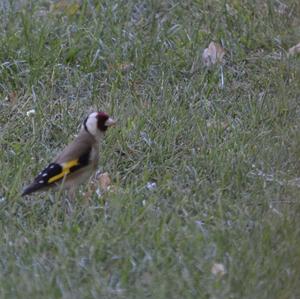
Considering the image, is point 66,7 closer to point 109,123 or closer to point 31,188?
point 109,123

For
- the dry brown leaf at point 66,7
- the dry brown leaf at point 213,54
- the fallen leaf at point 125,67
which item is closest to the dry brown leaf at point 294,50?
the dry brown leaf at point 213,54

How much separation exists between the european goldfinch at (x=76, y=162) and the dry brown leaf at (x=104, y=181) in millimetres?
162

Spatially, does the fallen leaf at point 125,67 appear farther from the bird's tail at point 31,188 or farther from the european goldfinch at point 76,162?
the bird's tail at point 31,188

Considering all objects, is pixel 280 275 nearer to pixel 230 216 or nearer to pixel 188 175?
pixel 230 216

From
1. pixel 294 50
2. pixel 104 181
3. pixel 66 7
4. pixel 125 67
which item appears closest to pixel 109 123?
pixel 104 181

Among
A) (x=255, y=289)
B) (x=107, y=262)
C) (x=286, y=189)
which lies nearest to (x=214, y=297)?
(x=255, y=289)

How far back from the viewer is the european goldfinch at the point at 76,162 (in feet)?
21.9

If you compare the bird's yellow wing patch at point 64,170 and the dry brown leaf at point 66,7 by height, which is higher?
the bird's yellow wing patch at point 64,170

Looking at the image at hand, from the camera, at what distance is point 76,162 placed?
6809mm

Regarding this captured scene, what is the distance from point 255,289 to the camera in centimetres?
547

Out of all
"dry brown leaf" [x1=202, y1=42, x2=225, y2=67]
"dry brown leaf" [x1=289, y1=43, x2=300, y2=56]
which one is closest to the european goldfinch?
"dry brown leaf" [x1=202, y1=42, x2=225, y2=67]

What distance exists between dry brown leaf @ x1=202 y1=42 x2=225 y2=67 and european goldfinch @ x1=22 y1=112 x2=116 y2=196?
1.70 meters

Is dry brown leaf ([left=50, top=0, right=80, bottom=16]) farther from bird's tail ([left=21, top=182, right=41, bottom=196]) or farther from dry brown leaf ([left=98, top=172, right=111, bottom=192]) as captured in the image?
bird's tail ([left=21, top=182, right=41, bottom=196])

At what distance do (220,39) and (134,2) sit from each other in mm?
880
